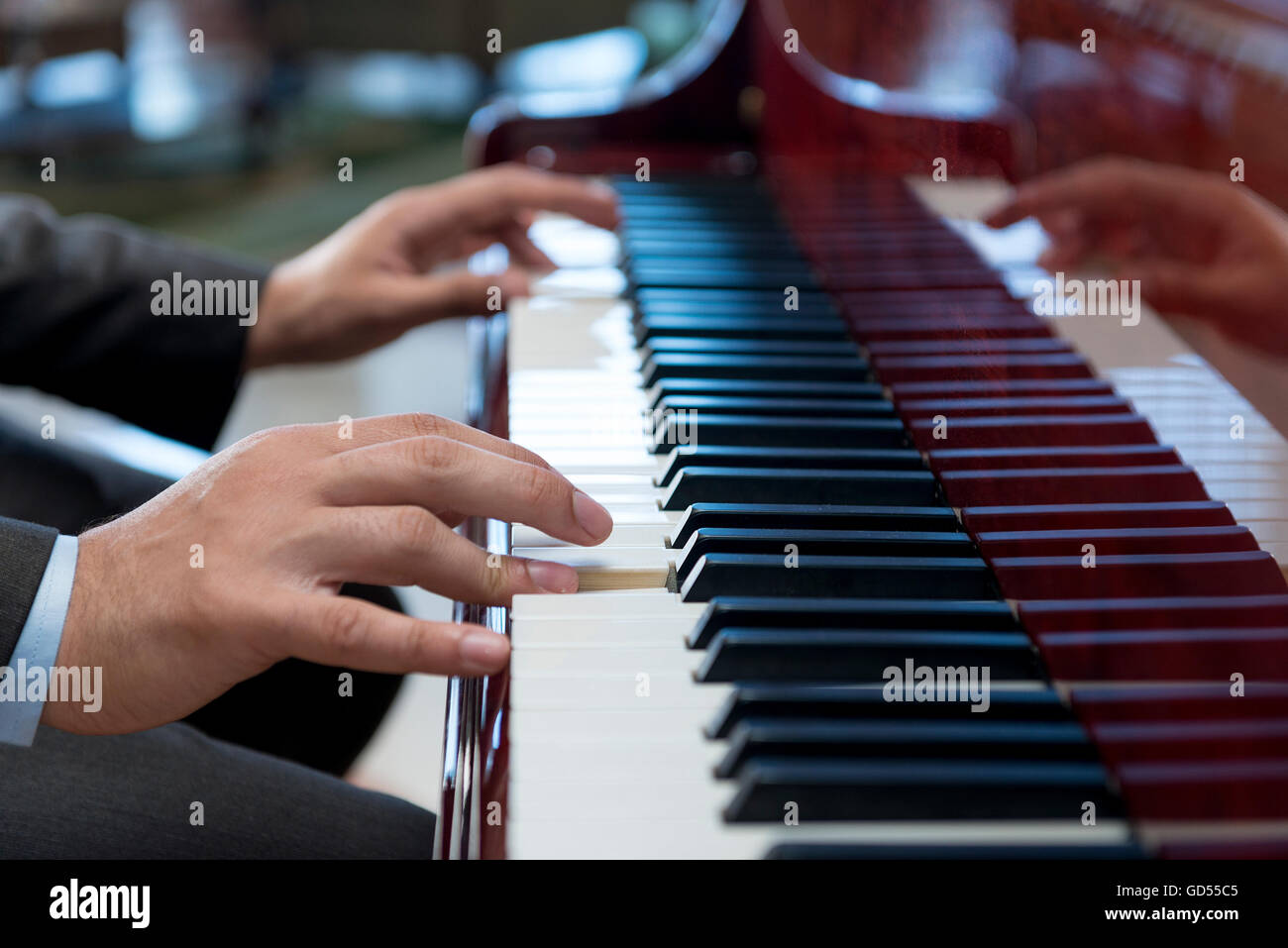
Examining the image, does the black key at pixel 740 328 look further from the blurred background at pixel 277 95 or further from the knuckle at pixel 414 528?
the blurred background at pixel 277 95

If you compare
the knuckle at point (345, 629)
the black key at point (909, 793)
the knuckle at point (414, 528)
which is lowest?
the black key at point (909, 793)

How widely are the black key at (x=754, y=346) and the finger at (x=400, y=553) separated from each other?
0.43 meters

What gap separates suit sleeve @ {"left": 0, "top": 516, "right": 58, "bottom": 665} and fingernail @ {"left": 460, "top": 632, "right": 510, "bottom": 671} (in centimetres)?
29

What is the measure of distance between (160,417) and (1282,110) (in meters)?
1.25

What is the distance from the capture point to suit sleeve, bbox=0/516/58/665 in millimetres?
759

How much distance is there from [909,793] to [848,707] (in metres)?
0.07

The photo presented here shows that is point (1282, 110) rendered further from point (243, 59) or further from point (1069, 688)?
point (243, 59)

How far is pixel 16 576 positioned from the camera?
0.76m

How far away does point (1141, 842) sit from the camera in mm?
583

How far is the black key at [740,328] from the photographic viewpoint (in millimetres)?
1153

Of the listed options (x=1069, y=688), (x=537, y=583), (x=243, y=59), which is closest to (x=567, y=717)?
(x=537, y=583)

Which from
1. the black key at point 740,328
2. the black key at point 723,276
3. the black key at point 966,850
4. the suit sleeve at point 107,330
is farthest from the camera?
the suit sleeve at point 107,330

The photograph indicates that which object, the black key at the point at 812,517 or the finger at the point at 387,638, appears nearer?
the finger at the point at 387,638

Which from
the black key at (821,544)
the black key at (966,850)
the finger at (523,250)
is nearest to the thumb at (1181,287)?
the black key at (821,544)
